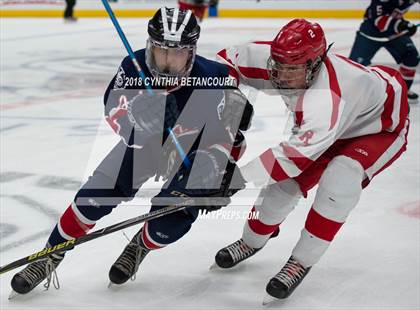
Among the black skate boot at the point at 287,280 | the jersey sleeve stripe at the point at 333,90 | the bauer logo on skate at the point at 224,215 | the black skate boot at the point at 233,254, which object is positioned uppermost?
the jersey sleeve stripe at the point at 333,90

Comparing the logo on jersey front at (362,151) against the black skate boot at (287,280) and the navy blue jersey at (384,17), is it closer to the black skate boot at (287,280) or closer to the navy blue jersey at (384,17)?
the black skate boot at (287,280)

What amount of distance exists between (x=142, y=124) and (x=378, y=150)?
27.5 inches

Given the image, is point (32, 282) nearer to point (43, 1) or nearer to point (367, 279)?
point (367, 279)

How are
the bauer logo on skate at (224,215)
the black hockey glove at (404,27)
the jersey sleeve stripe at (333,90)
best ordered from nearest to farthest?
1. the jersey sleeve stripe at (333,90)
2. the bauer logo on skate at (224,215)
3. the black hockey glove at (404,27)

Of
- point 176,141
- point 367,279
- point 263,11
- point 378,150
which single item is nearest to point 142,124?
point 176,141

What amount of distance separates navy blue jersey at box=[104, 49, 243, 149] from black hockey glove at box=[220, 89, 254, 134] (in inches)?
0.6

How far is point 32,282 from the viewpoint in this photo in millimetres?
2057

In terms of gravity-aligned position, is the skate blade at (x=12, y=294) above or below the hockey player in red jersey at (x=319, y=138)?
below

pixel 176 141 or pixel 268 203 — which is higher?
pixel 176 141

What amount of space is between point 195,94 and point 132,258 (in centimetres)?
53

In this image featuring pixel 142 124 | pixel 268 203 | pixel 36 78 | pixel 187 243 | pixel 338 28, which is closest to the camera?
pixel 142 124

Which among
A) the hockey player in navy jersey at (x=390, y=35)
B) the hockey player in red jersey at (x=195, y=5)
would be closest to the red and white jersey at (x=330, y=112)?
the hockey player in navy jersey at (x=390, y=35)

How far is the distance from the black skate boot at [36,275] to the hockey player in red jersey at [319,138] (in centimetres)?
62

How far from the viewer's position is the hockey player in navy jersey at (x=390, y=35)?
5113mm
